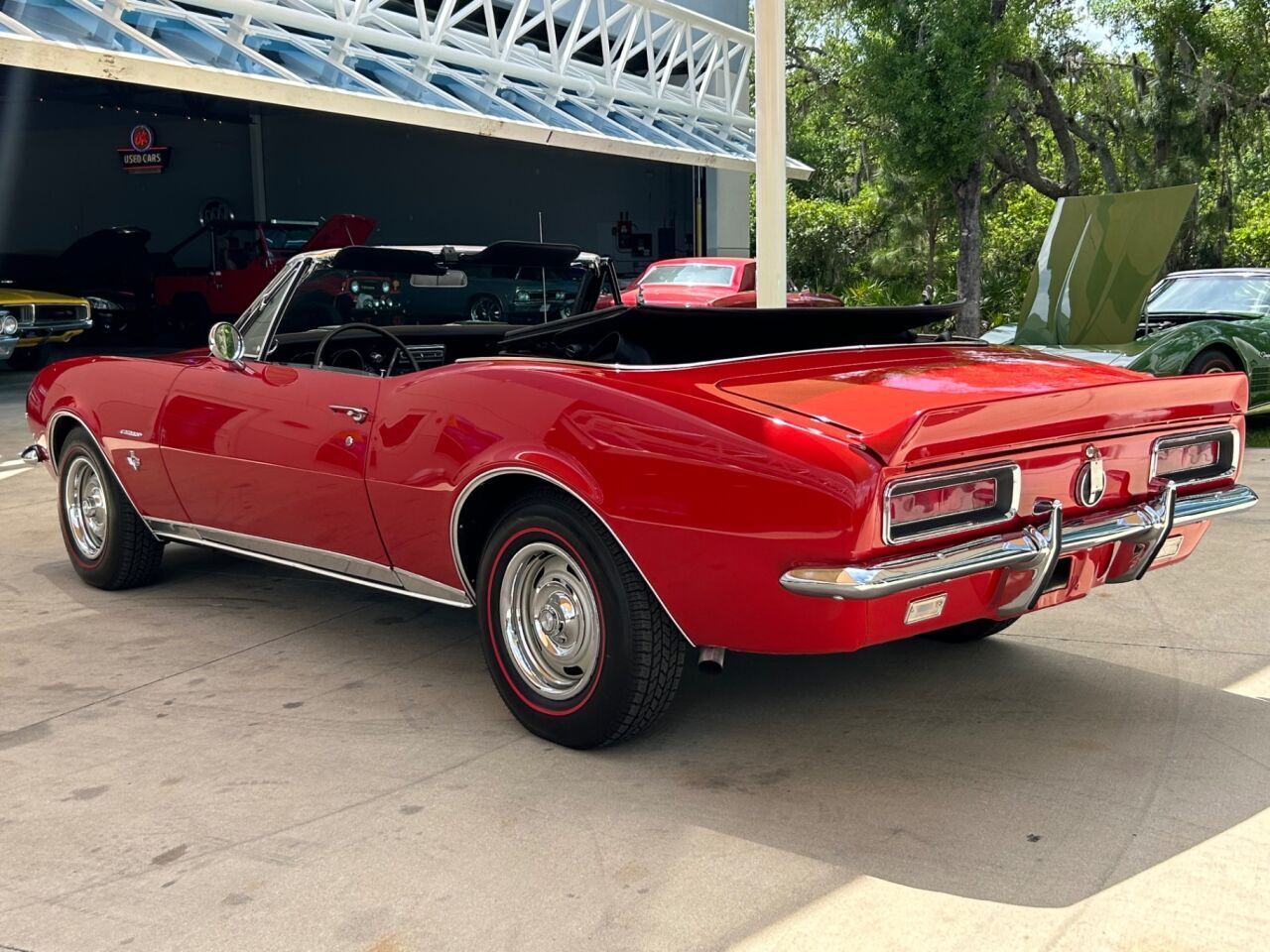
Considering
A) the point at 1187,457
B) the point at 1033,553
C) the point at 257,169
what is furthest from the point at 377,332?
the point at 257,169

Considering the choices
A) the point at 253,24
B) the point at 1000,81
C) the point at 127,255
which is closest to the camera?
the point at 253,24

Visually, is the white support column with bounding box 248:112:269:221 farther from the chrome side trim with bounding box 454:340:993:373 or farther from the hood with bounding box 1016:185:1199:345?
the chrome side trim with bounding box 454:340:993:373

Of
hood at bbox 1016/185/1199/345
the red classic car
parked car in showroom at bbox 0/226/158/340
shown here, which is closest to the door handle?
hood at bbox 1016/185/1199/345

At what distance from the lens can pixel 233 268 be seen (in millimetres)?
19578

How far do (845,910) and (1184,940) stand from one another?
2.20 feet

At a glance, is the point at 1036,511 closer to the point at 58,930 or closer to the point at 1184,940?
the point at 1184,940

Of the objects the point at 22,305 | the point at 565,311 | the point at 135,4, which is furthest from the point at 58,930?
the point at 22,305

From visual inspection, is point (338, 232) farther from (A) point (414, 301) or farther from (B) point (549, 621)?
(B) point (549, 621)

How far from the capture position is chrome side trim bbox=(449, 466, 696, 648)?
11.1 ft

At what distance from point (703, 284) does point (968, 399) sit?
540 inches

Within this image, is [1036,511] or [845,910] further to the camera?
[1036,511]

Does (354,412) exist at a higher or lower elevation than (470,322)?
lower

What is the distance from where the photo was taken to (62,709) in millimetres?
4129

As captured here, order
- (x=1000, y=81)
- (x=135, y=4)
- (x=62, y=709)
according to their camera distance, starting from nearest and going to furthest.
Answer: (x=62, y=709)
(x=135, y=4)
(x=1000, y=81)
